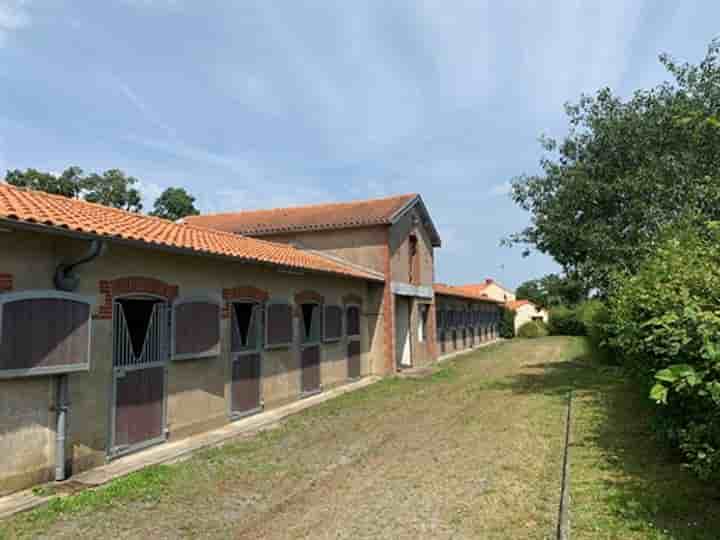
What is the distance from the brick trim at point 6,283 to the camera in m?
5.43

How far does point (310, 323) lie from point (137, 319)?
5580mm

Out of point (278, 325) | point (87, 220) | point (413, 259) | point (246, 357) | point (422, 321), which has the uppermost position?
point (413, 259)

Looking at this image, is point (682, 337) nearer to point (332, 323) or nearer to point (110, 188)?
point (332, 323)

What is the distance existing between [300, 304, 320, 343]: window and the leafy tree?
32714 millimetres

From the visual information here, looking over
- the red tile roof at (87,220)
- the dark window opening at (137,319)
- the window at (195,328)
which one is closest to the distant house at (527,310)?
the red tile roof at (87,220)

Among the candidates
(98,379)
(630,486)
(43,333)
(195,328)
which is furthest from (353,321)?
(630,486)

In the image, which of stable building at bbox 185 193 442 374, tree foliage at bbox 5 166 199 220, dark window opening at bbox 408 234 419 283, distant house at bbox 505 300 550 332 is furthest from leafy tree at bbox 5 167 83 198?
distant house at bbox 505 300 550 332

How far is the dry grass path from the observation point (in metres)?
4.58

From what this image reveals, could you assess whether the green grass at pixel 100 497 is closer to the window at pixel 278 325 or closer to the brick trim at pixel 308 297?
the window at pixel 278 325

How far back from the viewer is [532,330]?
1832 inches

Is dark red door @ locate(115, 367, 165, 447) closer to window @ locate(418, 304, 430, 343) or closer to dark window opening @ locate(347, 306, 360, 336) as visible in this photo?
dark window opening @ locate(347, 306, 360, 336)

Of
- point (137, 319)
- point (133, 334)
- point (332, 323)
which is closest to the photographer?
point (133, 334)

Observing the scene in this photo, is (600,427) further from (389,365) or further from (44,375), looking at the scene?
(389,365)

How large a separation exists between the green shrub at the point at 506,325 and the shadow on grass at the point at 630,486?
118 feet
